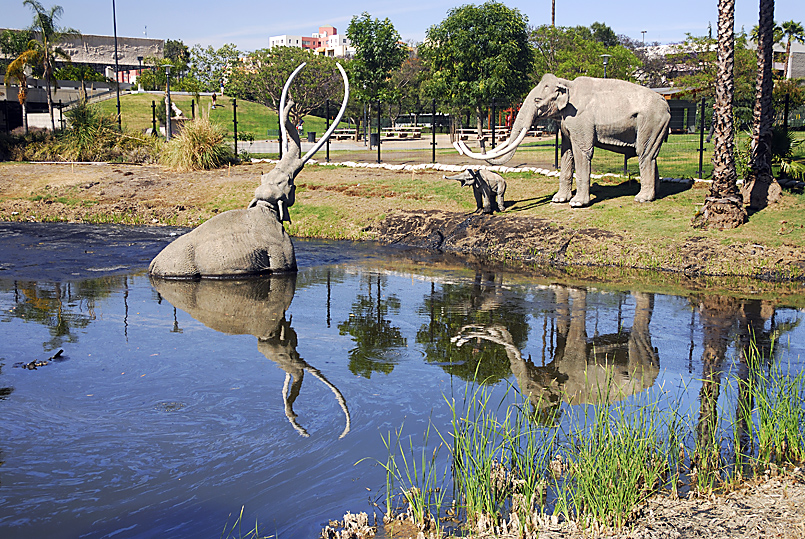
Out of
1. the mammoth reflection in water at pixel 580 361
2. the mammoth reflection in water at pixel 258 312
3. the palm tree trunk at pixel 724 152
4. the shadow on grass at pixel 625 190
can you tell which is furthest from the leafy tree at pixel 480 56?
the mammoth reflection in water at pixel 580 361

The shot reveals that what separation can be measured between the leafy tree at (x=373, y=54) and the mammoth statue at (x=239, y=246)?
2792cm

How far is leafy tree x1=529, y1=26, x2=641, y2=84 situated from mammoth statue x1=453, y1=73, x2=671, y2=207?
3035 centimetres

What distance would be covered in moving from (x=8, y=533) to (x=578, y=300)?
24.0 feet

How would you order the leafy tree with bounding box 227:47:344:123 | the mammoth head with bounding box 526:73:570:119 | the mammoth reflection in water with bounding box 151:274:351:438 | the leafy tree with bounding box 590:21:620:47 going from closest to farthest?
the mammoth reflection in water with bounding box 151:274:351:438 < the mammoth head with bounding box 526:73:570:119 < the leafy tree with bounding box 227:47:344:123 < the leafy tree with bounding box 590:21:620:47

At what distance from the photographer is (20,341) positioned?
7855 mm

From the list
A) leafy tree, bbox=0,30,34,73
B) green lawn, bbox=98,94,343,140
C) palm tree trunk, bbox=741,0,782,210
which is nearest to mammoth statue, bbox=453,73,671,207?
palm tree trunk, bbox=741,0,782,210

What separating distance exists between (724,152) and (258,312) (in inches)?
322

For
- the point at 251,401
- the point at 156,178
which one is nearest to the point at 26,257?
the point at 156,178

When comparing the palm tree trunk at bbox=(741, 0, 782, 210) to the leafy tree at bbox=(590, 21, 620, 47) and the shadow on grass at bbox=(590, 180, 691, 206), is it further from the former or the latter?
the leafy tree at bbox=(590, 21, 620, 47)

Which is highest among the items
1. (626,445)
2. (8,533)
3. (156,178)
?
(156,178)

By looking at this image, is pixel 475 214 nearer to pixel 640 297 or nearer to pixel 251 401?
pixel 640 297

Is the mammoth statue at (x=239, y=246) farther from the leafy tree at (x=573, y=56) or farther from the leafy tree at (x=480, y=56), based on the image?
the leafy tree at (x=573, y=56)

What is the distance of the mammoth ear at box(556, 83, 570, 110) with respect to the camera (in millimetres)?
13867

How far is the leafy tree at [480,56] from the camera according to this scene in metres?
34.6
